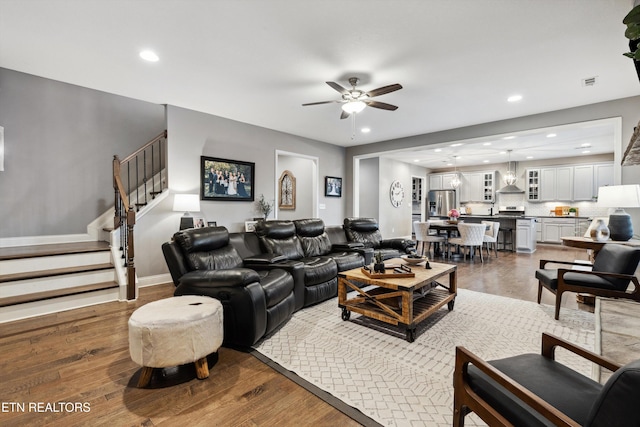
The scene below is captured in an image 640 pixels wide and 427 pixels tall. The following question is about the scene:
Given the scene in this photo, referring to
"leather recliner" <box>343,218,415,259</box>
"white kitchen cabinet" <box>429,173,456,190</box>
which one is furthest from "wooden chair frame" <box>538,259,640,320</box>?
"white kitchen cabinet" <box>429,173,456,190</box>

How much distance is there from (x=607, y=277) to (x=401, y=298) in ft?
6.65

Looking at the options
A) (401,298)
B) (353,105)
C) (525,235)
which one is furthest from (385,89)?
(525,235)

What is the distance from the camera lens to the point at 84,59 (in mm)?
3170

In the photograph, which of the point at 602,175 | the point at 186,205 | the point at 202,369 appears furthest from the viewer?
the point at 602,175

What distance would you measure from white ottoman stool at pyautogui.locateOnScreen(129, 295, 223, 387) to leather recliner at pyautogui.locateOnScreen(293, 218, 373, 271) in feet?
7.82

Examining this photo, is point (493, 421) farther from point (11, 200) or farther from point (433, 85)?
point (11, 200)

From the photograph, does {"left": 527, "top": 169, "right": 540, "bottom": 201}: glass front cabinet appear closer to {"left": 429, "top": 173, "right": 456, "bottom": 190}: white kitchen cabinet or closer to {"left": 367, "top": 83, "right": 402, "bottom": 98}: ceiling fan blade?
{"left": 429, "top": 173, "right": 456, "bottom": 190}: white kitchen cabinet

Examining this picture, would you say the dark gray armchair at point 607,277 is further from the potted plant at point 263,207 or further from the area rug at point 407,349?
the potted plant at point 263,207

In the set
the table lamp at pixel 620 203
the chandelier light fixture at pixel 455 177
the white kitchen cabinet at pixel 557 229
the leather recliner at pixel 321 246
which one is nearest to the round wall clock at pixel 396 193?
the chandelier light fixture at pixel 455 177

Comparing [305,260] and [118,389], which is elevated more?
[305,260]

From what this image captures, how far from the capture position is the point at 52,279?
343 centimetres

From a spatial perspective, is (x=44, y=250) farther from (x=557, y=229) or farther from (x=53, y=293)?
(x=557, y=229)

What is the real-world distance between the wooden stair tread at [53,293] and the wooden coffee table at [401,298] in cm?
299

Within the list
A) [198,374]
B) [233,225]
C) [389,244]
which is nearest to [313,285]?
[198,374]
